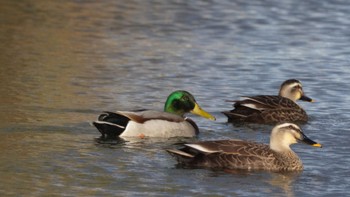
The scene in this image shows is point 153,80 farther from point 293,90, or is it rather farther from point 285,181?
point 285,181

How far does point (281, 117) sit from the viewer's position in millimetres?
16375

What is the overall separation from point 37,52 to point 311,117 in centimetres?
573

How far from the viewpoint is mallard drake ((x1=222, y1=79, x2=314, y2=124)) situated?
16.1m

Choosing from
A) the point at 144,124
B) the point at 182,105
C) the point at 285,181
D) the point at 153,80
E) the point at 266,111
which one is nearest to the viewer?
the point at 285,181

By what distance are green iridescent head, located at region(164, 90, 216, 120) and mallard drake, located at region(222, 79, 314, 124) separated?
1.86 ft

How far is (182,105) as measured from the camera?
15500 millimetres

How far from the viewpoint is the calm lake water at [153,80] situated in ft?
40.8

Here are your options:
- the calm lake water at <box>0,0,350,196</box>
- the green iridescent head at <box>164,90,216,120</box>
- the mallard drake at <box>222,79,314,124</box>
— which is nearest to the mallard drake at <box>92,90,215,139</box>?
the calm lake water at <box>0,0,350,196</box>

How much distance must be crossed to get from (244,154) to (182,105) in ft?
8.02

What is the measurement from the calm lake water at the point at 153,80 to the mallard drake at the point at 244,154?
0.59ft

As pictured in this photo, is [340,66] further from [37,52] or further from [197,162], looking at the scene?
[197,162]

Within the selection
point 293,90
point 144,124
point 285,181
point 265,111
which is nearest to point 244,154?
point 285,181

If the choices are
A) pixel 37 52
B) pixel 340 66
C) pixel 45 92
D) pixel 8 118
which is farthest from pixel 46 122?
pixel 340 66

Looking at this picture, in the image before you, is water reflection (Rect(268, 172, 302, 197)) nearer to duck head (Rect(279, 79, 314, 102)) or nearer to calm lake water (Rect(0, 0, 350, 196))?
calm lake water (Rect(0, 0, 350, 196))
